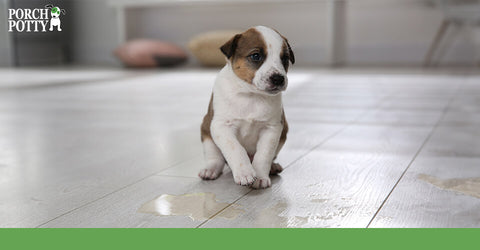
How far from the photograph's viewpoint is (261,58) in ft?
3.80

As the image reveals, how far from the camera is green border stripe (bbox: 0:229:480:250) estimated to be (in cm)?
87

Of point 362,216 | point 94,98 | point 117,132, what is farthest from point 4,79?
point 362,216

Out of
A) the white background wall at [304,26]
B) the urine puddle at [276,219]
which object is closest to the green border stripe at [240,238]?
the urine puddle at [276,219]

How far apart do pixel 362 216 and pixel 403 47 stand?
494 centimetres

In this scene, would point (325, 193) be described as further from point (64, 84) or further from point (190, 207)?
point (64, 84)

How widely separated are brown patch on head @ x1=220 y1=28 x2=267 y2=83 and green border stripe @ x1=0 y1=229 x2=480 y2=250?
39cm

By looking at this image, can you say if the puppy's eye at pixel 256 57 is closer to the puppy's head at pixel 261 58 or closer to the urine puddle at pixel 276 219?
the puppy's head at pixel 261 58

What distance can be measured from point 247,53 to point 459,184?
569mm

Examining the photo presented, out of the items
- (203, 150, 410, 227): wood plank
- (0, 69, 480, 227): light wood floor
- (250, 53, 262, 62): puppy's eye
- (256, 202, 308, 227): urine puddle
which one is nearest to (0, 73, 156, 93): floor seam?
(0, 69, 480, 227): light wood floor

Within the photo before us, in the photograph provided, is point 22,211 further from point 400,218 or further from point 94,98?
point 94,98

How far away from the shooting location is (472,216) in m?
0.99

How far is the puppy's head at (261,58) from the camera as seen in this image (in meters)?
1.13

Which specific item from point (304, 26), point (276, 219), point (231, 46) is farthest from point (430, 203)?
point (304, 26)

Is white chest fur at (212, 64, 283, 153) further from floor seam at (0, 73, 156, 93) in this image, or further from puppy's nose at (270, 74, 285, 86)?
floor seam at (0, 73, 156, 93)
